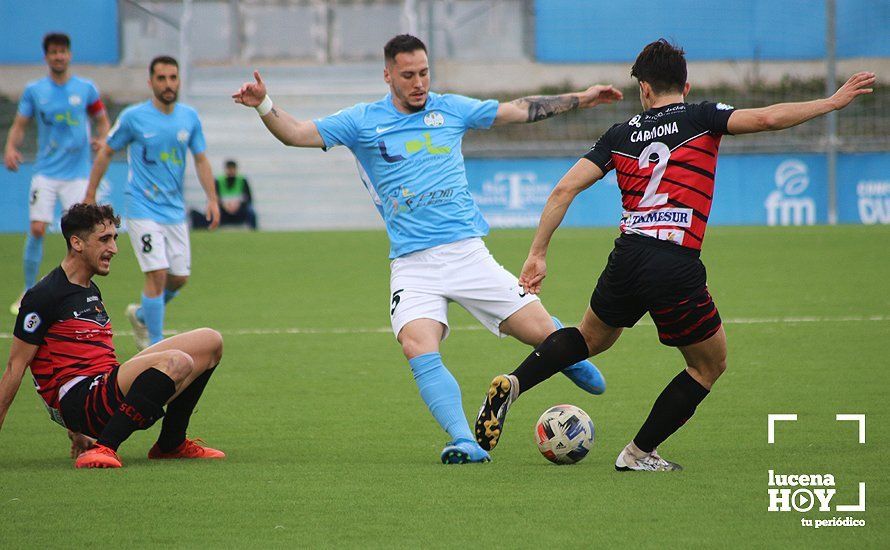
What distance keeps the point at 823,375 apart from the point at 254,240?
40.5 feet

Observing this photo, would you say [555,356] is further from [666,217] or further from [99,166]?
[99,166]

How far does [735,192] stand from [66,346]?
57.6 ft

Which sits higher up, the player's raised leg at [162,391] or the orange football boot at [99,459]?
the player's raised leg at [162,391]

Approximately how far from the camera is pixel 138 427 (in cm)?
618

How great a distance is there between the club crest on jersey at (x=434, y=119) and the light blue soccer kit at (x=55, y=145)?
6.90 meters

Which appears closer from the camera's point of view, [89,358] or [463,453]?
[463,453]

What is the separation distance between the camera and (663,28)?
25312mm

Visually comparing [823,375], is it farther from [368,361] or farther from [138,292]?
[138,292]

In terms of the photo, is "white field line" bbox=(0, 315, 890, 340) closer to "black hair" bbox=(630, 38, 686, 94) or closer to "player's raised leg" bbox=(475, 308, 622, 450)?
"player's raised leg" bbox=(475, 308, 622, 450)

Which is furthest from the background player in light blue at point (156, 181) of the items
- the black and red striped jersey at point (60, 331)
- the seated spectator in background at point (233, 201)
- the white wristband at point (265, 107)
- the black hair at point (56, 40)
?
the seated spectator in background at point (233, 201)

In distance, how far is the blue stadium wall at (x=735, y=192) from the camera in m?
22.0

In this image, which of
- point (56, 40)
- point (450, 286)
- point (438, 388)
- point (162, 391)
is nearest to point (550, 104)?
point (450, 286)

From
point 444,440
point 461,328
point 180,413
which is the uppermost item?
point 180,413

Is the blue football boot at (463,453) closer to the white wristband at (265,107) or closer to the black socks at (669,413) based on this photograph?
the black socks at (669,413)
